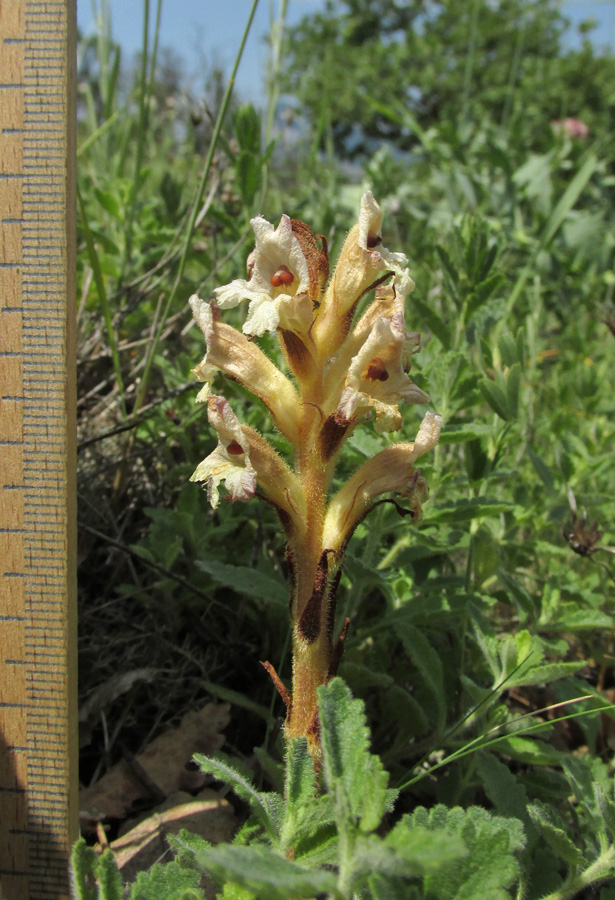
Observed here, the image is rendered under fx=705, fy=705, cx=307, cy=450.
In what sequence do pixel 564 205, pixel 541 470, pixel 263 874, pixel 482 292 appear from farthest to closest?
pixel 564 205, pixel 541 470, pixel 482 292, pixel 263 874

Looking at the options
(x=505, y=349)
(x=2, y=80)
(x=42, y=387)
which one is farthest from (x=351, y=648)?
(x=2, y=80)

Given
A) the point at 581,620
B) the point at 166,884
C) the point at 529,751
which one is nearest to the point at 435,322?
the point at 581,620

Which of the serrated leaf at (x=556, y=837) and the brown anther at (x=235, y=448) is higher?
the brown anther at (x=235, y=448)

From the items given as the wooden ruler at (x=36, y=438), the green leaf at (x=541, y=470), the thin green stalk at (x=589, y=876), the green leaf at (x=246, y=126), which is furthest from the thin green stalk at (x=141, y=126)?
the thin green stalk at (x=589, y=876)

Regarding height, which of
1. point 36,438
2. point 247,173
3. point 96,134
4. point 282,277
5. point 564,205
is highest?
point 96,134

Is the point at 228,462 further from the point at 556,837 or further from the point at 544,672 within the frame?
the point at 556,837

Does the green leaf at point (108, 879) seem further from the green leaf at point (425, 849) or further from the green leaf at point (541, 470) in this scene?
the green leaf at point (541, 470)

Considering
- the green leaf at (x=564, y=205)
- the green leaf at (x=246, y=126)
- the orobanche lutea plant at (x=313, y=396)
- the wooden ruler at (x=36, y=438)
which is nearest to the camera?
the orobanche lutea plant at (x=313, y=396)
